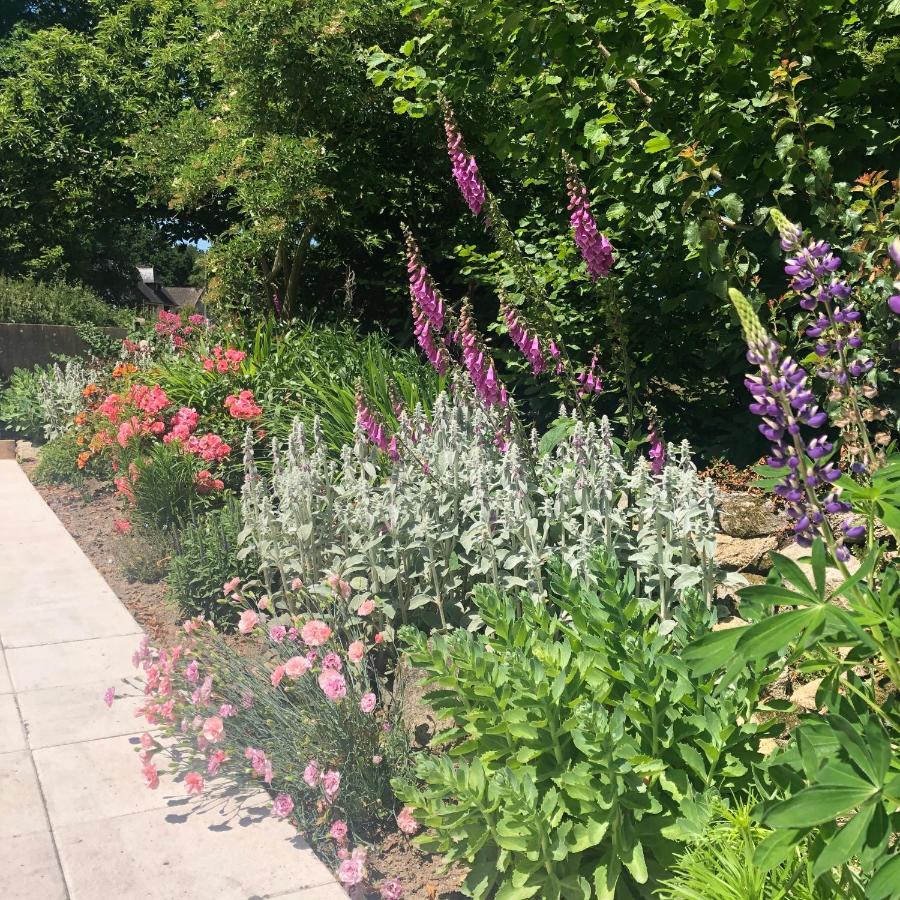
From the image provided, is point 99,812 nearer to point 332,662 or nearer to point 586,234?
point 332,662

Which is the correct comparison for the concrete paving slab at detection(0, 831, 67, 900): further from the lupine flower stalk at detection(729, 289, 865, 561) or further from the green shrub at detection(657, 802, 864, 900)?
the lupine flower stalk at detection(729, 289, 865, 561)

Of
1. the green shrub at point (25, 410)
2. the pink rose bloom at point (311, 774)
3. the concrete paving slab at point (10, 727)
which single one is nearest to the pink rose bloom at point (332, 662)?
the pink rose bloom at point (311, 774)

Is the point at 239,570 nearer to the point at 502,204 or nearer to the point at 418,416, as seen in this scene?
the point at 418,416

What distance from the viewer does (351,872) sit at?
3.05 metres

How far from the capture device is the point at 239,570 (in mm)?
5641

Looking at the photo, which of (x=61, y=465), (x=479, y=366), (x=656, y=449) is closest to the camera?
(x=656, y=449)

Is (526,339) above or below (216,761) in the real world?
above

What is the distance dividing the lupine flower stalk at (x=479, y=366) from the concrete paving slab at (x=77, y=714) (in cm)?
214

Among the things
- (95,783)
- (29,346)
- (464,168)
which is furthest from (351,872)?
(29,346)

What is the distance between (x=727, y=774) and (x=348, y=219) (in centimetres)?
975

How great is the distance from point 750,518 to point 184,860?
10.2ft

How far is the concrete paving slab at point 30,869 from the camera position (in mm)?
3021

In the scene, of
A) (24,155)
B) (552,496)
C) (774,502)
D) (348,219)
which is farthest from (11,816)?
(24,155)

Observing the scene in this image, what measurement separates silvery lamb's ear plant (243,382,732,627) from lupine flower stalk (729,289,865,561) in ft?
5.21
